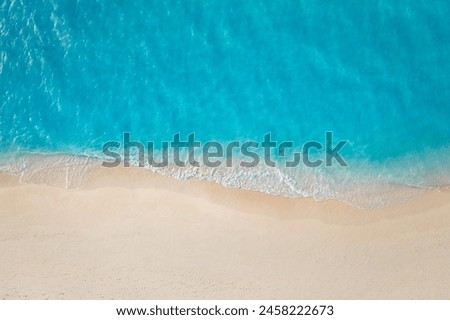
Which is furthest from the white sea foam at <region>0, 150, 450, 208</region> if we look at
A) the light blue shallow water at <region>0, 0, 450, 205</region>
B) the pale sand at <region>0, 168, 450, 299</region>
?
the pale sand at <region>0, 168, 450, 299</region>

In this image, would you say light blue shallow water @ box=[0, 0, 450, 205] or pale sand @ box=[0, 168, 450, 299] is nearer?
pale sand @ box=[0, 168, 450, 299]

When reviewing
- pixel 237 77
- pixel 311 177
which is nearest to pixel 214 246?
pixel 311 177

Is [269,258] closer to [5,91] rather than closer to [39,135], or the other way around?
[39,135]

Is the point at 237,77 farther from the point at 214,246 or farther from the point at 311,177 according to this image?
the point at 214,246

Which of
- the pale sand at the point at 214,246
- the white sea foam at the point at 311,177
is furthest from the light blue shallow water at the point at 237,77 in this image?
the pale sand at the point at 214,246

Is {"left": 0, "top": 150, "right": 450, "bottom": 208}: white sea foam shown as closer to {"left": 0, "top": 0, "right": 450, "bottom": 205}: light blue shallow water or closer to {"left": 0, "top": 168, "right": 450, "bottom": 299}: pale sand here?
{"left": 0, "top": 0, "right": 450, "bottom": 205}: light blue shallow water
